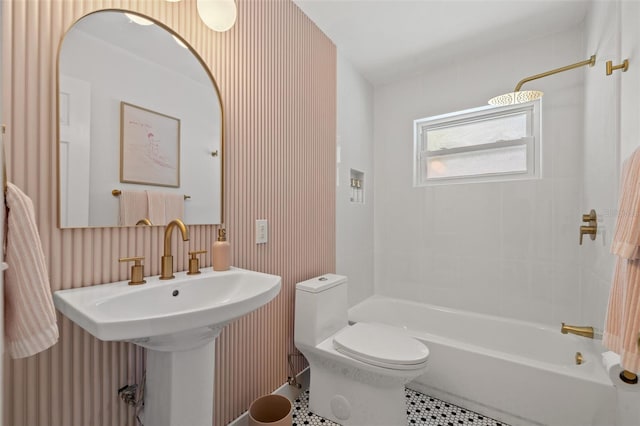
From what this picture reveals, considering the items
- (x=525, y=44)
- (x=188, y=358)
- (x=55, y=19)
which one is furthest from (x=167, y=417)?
(x=525, y=44)

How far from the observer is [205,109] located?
4.58 ft

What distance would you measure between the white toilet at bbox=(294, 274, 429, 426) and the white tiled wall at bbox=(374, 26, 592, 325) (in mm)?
933

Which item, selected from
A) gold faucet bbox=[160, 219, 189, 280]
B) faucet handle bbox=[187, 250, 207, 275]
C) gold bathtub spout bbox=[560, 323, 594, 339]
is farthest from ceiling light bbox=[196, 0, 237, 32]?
gold bathtub spout bbox=[560, 323, 594, 339]

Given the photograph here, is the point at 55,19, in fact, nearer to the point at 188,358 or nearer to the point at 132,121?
the point at 132,121

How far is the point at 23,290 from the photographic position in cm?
70

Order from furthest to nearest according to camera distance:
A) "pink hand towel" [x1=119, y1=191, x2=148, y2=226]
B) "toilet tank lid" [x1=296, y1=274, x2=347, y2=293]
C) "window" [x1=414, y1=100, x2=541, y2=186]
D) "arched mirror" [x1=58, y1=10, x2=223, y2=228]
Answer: "window" [x1=414, y1=100, x2=541, y2=186], "toilet tank lid" [x1=296, y1=274, x2=347, y2=293], "pink hand towel" [x1=119, y1=191, x2=148, y2=226], "arched mirror" [x1=58, y1=10, x2=223, y2=228]

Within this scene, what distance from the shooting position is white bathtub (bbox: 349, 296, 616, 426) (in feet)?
4.82

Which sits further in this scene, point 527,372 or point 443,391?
point 443,391

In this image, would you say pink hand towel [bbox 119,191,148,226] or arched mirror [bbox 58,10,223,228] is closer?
arched mirror [bbox 58,10,223,228]

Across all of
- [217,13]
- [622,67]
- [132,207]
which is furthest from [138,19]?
[622,67]

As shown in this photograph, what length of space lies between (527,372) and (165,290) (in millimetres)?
1729

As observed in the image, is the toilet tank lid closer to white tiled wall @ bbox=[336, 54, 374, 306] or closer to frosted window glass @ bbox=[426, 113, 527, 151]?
white tiled wall @ bbox=[336, 54, 374, 306]

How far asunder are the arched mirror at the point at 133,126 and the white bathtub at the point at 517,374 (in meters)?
1.45

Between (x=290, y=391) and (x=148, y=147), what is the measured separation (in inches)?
59.7
